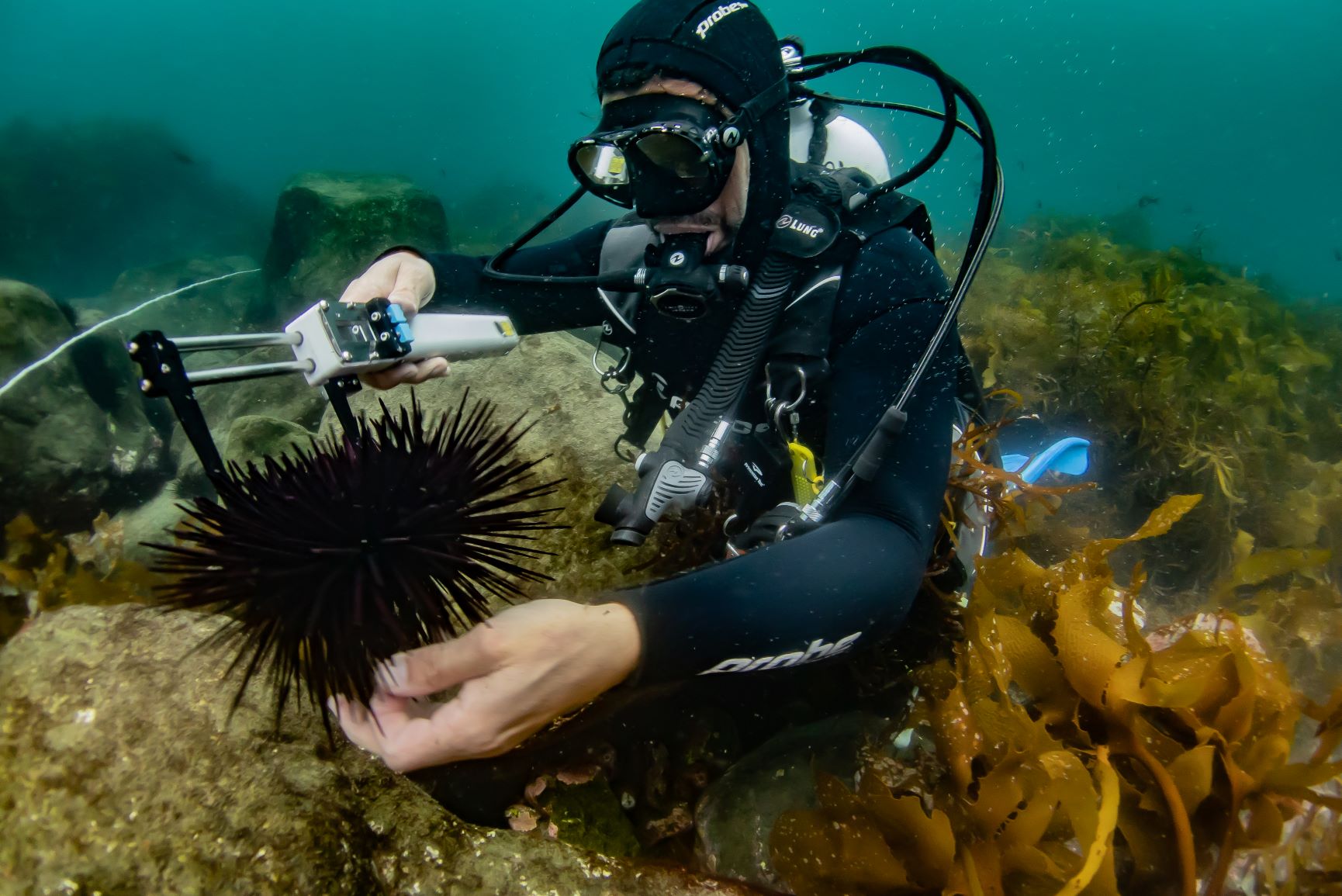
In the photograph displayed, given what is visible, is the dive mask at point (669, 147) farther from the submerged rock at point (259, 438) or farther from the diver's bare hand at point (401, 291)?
the submerged rock at point (259, 438)

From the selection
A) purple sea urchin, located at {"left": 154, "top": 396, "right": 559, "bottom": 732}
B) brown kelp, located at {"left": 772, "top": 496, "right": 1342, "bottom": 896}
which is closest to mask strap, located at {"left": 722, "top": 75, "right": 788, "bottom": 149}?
purple sea urchin, located at {"left": 154, "top": 396, "right": 559, "bottom": 732}

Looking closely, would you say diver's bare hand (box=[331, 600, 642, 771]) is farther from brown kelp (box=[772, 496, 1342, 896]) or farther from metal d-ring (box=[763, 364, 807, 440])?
metal d-ring (box=[763, 364, 807, 440])

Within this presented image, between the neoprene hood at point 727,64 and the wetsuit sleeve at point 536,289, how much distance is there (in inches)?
35.2

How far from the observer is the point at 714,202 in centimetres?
236

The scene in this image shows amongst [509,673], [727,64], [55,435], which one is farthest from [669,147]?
[55,435]

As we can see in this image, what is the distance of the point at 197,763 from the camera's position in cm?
152

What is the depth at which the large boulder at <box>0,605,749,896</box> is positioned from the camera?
4.49 ft

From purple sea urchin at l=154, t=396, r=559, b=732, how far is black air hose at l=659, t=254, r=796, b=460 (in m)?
0.89

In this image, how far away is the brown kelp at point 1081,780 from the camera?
171 centimetres

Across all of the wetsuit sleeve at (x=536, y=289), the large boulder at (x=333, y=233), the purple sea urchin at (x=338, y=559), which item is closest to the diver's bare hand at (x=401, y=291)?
the wetsuit sleeve at (x=536, y=289)

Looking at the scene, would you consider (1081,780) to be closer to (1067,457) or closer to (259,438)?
(1067,457)

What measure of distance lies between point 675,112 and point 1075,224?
16.4m

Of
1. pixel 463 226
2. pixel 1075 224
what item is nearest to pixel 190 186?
pixel 463 226

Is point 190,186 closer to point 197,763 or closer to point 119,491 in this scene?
point 119,491
